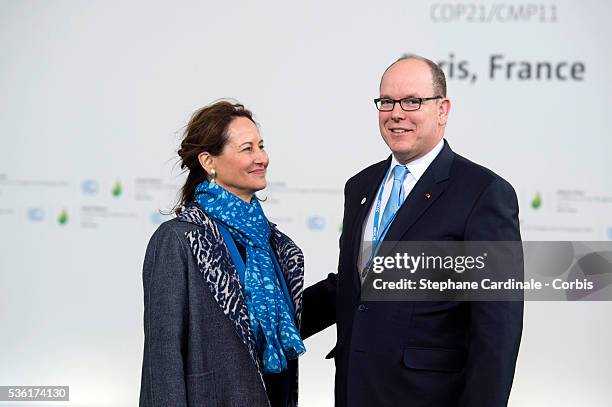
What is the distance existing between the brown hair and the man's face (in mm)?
470

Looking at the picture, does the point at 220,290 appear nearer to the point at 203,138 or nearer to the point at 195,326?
the point at 195,326

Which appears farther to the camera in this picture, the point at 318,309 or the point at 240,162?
the point at 318,309

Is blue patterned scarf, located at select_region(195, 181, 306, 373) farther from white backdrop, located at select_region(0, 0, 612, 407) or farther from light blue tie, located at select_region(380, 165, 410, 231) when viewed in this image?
white backdrop, located at select_region(0, 0, 612, 407)

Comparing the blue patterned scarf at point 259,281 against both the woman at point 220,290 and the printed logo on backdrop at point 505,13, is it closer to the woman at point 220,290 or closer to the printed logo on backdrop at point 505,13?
the woman at point 220,290

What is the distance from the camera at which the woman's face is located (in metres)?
2.50

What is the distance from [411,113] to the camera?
93.3 inches

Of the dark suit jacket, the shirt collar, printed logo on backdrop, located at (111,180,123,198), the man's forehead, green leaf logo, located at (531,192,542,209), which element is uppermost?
the man's forehead

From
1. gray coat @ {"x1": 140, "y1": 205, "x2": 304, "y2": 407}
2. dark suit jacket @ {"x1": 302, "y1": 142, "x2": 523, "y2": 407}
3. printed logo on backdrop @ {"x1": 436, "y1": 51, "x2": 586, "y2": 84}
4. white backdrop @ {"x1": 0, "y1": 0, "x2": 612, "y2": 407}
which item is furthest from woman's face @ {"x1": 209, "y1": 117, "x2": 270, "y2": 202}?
printed logo on backdrop @ {"x1": 436, "y1": 51, "x2": 586, "y2": 84}

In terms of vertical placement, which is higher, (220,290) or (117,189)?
(117,189)

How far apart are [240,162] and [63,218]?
2544 mm

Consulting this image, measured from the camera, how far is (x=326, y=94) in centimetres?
456

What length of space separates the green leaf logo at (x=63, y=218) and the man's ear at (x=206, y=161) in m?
2.45

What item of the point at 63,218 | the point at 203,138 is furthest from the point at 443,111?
the point at 63,218

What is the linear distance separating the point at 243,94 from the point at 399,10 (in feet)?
3.17
